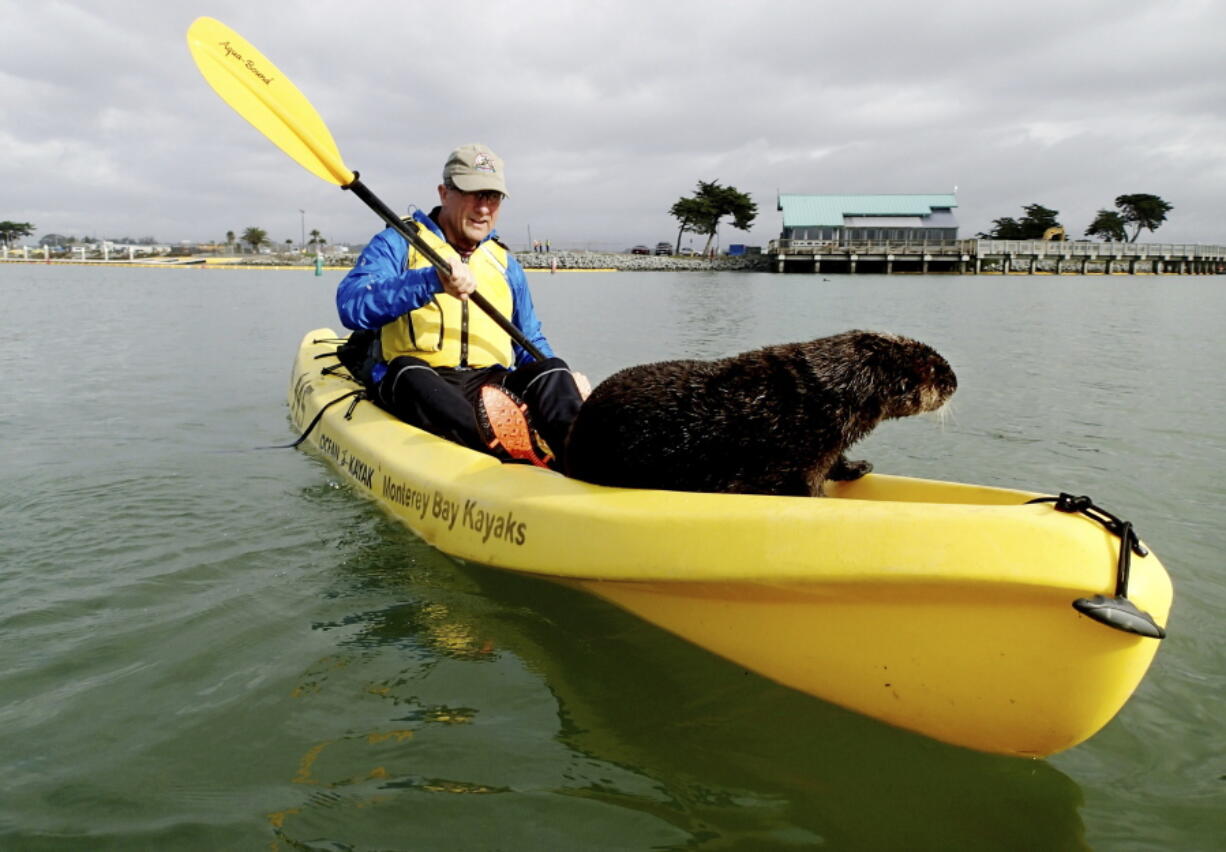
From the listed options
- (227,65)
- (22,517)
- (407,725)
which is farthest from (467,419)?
(227,65)

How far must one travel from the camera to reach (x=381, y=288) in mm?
4461

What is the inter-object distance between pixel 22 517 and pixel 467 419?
2545 millimetres

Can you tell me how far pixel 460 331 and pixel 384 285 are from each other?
613mm

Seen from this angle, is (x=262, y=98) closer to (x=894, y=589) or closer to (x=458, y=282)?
(x=458, y=282)

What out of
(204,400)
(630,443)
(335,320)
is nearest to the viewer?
(630,443)

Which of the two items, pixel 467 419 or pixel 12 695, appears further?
pixel 467 419

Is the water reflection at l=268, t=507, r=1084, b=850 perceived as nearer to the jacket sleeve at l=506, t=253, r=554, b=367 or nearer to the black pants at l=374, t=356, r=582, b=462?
the black pants at l=374, t=356, r=582, b=462

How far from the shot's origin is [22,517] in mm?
4613

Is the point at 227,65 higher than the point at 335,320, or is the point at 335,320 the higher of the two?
the point at 227,65

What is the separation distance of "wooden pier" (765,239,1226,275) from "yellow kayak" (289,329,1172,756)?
57.3 meters

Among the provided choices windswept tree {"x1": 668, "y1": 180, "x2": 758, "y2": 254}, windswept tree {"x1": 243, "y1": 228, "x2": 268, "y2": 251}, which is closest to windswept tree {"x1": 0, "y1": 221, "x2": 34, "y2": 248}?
windswept tree {"x1": 243, "y1": 228, "x2": 268, "y2": 251}

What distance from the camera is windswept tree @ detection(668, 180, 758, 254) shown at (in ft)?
242

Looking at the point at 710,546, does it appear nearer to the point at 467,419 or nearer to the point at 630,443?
the point at 630,443

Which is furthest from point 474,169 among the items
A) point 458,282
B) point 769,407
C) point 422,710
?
point 422,710
